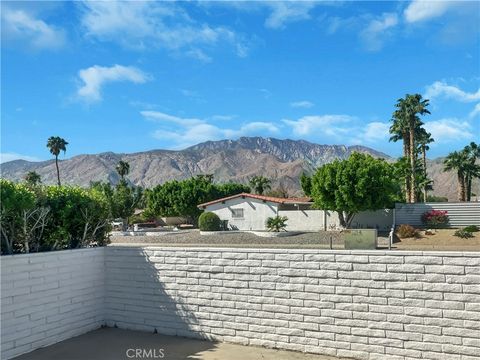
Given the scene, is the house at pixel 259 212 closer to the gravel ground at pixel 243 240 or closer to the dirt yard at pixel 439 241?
the gravel ground at pixel 243 240

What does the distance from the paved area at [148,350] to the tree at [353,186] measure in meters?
30.2

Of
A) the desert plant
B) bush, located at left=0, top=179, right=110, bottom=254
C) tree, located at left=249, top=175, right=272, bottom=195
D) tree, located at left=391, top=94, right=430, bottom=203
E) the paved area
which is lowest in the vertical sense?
the paved area

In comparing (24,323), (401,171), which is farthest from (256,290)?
(401,171)

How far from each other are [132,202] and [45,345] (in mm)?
44463

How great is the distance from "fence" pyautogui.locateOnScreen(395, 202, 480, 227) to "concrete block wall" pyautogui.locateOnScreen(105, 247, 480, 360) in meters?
34.5

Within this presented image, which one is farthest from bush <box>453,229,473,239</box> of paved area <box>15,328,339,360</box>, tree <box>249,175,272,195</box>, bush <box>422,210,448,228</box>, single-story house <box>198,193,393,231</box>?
tree <box>249,175,272,195</box>

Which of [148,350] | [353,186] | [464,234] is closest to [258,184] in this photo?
[353,186]

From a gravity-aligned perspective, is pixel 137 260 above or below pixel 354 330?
above

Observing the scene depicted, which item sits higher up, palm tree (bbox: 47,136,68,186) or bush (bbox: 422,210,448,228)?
palm tree (bbox: 47,136,68,186)

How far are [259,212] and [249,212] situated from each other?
115cm

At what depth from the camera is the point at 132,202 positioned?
172 ft

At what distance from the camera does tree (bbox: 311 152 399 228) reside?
1485 inches

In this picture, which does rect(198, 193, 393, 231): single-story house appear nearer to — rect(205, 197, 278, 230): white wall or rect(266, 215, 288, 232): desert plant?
rect(205, 197, 278, 230): white wall

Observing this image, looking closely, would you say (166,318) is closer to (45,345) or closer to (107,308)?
(107,308)
